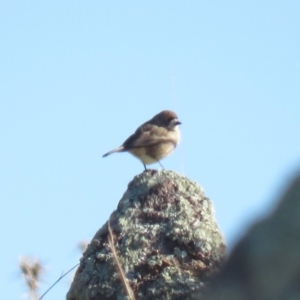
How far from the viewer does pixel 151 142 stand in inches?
440

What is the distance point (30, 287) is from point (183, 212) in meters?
→ 0.86

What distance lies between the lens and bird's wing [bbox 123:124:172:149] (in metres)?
11.1

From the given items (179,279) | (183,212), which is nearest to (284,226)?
(179,279)

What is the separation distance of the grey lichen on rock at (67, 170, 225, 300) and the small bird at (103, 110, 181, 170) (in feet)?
21.3

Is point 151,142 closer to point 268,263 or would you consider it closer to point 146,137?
point 146,137

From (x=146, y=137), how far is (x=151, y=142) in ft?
0.54

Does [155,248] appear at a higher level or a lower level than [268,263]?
higher

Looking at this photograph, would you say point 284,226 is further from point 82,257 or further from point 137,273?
point 82,257

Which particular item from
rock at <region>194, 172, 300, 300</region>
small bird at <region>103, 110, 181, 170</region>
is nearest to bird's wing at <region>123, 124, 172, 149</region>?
small bird at <region>103, 110, 181, 170</region>

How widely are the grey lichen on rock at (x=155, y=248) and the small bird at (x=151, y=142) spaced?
21.3ft

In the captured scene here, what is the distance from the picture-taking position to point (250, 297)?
0.86m

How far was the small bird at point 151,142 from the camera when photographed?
1105 cm

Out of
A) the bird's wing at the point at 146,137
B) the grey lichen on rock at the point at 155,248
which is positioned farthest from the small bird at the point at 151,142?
the grey lichen on rock at the point at 155,248

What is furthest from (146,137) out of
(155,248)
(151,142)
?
(155,248)
